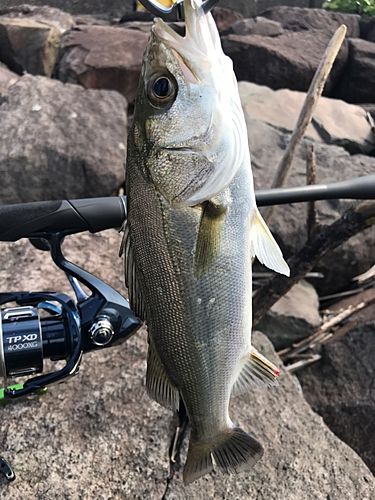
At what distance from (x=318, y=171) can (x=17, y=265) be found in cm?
354

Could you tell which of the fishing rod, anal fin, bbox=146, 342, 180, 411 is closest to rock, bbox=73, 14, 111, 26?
the fishing rod

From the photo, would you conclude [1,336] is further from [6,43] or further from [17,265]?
[6,43]

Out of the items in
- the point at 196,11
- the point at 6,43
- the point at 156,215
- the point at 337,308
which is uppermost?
the point at 196,11

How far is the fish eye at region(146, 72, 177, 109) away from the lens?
988 millimetres

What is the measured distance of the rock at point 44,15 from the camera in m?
6.34

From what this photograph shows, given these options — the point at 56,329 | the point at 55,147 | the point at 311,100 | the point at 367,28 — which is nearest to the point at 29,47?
the point at 55,147

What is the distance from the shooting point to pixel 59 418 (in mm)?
1954

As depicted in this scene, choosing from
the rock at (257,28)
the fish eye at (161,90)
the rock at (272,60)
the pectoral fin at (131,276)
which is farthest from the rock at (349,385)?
the rock at (257,28)

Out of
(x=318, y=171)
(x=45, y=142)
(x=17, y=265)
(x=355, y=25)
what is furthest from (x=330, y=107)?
(x=17, y=265)

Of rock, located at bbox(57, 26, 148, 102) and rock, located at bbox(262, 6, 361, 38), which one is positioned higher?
rock, located at bbox(262, 6, 361, 38)

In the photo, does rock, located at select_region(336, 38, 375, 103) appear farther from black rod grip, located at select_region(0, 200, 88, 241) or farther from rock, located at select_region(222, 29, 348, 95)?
black rod grip, located at select_region(0, 200, 88, 241)

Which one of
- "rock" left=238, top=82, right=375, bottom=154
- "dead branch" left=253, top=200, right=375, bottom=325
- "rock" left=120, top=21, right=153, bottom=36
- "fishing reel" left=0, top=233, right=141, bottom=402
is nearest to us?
"fishing reel" left=0, top=233, right=141, bottom=402

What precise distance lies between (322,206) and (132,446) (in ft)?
11.0

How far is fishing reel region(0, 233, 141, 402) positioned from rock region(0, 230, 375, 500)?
26.4 inches
